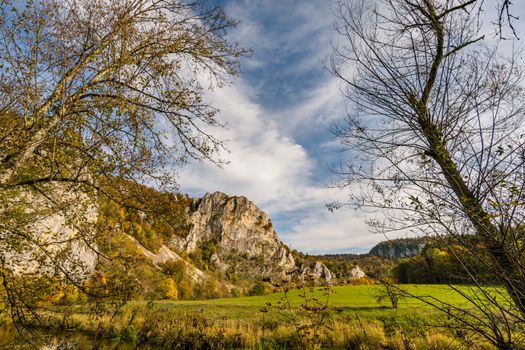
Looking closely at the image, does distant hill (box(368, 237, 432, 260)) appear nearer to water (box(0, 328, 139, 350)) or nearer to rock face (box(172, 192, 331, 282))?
water (box(0, 328, 139, 350))

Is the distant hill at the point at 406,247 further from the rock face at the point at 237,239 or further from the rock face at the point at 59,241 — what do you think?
the rock face at the point at 237,239

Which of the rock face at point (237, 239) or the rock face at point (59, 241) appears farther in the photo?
the rock face at point (237, 239)

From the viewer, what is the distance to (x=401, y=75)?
4176 mm

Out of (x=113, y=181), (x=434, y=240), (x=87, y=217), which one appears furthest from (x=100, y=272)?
(x=434, y=240)

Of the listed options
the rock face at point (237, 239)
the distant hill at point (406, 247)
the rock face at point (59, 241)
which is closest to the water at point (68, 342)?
the rock face at point (59, 241)

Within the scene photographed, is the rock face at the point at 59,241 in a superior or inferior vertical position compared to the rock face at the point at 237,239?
inferior

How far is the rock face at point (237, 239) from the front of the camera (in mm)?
129000

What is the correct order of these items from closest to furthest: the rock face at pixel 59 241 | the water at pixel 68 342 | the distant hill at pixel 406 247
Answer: the distant hill at pixel 406 247, the rock face at pixel 59 241, the water at pixel 68 342

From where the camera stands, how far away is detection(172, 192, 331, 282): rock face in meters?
129

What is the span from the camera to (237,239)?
145 m

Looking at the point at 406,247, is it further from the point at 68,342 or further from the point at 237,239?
the point at 237,239

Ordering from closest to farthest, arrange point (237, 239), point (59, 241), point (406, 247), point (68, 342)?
point (406, 247)
point (59, 241)
point (68, 342)
point (237, 239)

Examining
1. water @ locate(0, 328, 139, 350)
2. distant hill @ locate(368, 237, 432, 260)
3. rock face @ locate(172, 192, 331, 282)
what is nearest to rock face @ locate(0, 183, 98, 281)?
distant hill @ locate(368, 237, 432, 260)

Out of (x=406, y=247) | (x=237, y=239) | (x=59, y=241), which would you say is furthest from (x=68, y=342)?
(x=237, y=239)
